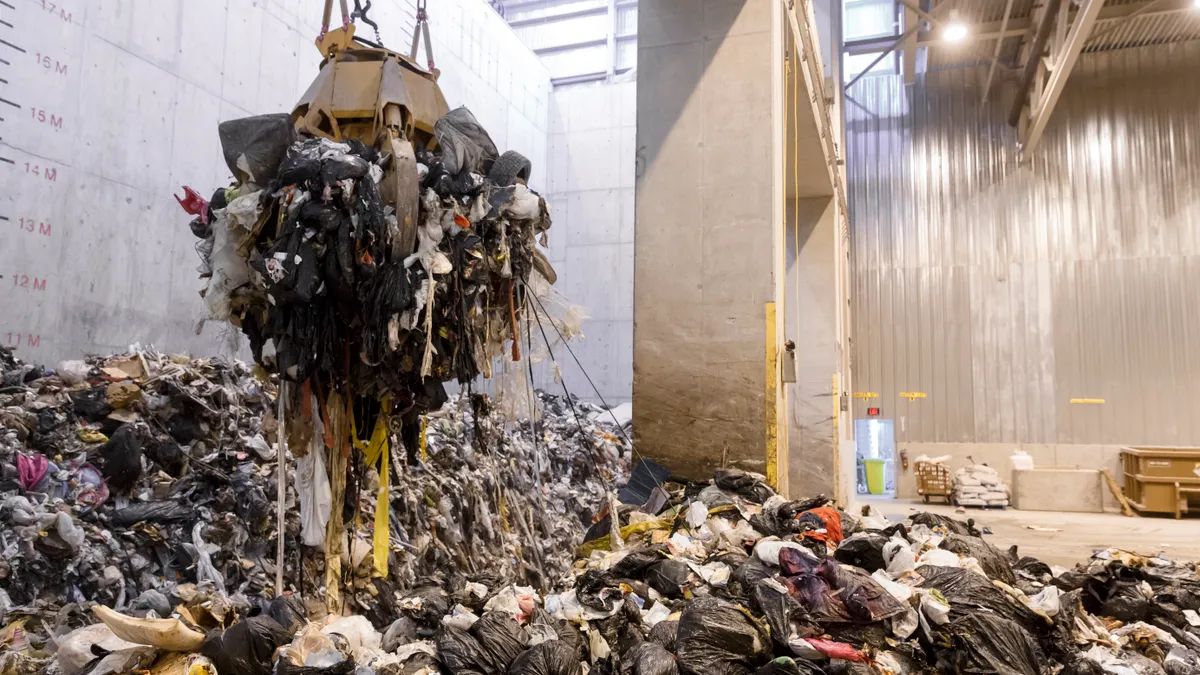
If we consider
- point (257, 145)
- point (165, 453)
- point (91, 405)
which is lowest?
point (165, 453)

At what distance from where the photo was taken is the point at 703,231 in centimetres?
556

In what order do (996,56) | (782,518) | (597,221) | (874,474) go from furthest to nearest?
(597,221) < (874,474) < (996,56) < (782,518)

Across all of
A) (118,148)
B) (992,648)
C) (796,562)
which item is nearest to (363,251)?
(796,562)

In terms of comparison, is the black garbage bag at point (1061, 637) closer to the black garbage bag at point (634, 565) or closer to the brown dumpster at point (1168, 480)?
the black garbage bag at point (634, 565)

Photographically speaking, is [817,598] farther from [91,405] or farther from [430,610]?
[91,405]

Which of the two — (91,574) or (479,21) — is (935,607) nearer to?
(91,574)

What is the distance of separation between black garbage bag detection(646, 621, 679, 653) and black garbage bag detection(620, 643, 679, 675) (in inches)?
2.1

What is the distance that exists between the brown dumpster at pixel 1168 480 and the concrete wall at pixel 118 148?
40.1 ft

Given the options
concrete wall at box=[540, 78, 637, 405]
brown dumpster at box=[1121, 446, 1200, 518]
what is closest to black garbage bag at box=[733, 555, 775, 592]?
brown dumpster at box=[1121, 446, 1200, 518]

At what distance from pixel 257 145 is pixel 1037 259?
1447 centimetres

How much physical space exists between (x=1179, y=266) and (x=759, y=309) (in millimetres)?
12175

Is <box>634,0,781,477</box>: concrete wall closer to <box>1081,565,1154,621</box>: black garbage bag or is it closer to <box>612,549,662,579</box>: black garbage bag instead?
<box>612,549,662,579</box>: black garbage bag

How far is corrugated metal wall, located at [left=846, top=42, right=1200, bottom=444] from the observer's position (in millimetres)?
13414

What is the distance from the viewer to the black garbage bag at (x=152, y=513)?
5418 millimetres
